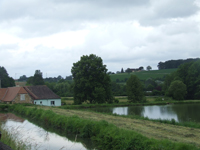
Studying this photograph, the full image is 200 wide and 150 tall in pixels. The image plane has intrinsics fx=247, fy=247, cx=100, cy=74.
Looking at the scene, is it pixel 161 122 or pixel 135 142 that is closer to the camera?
pixel 135 142

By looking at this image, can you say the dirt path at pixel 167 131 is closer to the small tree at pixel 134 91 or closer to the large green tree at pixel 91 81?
the large green tree at pixel 91 81

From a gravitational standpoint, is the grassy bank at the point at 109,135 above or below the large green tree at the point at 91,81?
below

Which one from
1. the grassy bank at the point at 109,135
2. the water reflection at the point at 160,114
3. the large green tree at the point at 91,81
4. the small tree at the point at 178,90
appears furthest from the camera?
the small tree at the point at 178,90

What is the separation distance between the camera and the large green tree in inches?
1854

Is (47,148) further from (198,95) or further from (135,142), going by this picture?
(198,95)

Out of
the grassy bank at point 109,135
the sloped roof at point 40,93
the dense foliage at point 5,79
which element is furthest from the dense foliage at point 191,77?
the dense foliage at point 5,79

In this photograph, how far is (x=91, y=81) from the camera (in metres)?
48.2

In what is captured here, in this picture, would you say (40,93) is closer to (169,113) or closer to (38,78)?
(169,113)

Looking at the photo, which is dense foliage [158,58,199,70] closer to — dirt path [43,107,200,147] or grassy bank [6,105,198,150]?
dirt path [43,107,200,147]

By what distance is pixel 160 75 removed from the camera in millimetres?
114000

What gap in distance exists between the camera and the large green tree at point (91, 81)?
155 feet

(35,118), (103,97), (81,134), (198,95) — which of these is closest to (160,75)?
(198,95)

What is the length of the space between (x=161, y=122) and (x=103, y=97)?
2902 centimetres

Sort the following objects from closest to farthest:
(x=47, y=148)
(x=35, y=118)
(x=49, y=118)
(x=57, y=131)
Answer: (x=47, y=148), (x=57, y=131), (x=49, y=118), (x=35, y=118)
